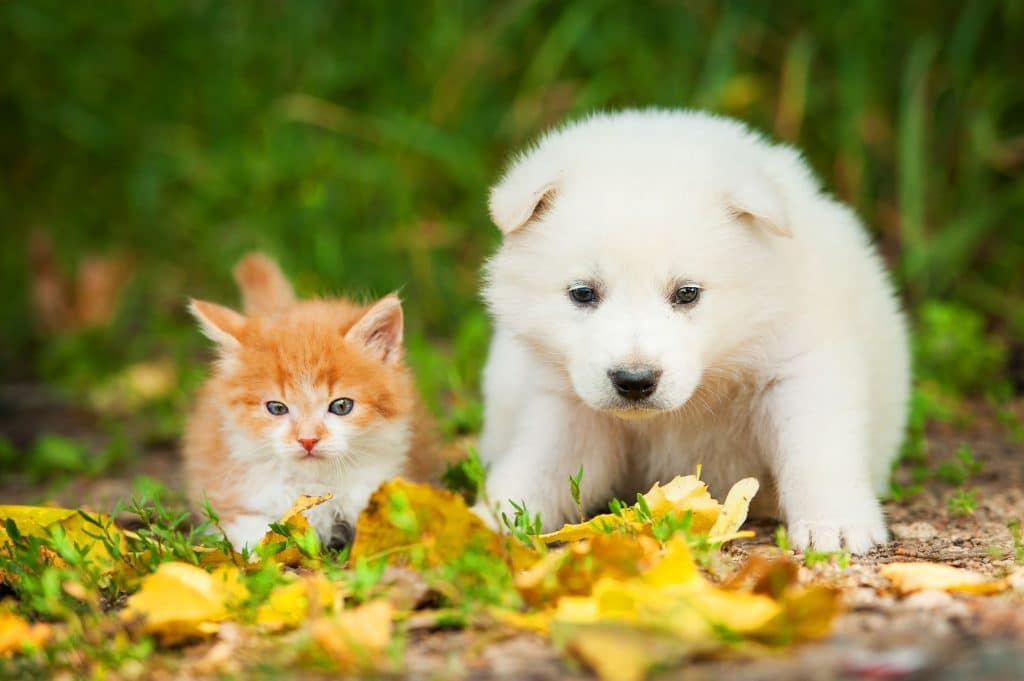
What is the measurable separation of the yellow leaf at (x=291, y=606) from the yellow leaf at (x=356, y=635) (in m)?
0.12

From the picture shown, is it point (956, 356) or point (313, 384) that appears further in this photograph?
point (956, 356)

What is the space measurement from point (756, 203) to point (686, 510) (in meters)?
0.85

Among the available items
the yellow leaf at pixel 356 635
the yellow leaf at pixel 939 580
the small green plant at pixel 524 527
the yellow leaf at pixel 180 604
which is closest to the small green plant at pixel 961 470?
the yellow leaf at pixel 939 580

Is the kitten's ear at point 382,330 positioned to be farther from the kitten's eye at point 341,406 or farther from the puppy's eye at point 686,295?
the puppy's eye at point 686,295

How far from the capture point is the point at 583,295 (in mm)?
3268

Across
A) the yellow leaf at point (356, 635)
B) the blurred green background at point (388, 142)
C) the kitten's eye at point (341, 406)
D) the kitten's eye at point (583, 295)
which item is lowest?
the yellow leaf at point (356, 635)

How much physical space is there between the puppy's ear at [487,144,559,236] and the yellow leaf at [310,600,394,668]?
1.27 metres

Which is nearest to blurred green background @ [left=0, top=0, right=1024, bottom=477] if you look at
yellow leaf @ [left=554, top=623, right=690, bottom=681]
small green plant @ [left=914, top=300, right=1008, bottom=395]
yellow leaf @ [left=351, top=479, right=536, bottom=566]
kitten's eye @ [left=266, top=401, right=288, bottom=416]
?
small green plant @ [left=914, top=300, right=1008, bottom=395]

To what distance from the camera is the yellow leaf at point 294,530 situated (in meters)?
3.08

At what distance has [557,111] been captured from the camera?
6738 mm

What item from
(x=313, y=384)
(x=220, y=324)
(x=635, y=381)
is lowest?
(x=635, y=381)

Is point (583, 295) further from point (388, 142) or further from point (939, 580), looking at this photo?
point (388, 142)

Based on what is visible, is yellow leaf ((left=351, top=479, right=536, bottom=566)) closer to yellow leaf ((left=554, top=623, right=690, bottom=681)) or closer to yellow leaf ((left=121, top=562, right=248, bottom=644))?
yellow leaf ((left=121, top=562, right=248, bottom=644))

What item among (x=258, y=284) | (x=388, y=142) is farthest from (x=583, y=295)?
(x=388, y=142)
